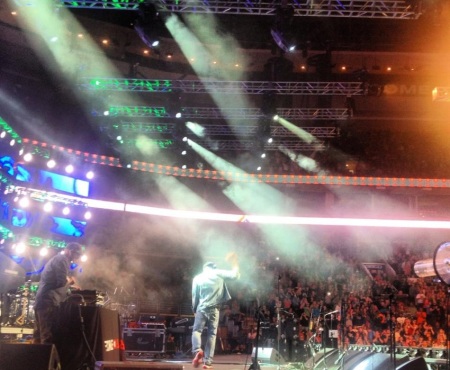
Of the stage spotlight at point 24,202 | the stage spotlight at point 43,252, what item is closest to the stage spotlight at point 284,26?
the stage spotlight at point 24,202

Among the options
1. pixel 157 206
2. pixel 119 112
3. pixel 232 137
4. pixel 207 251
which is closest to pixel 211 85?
pixel 119 112

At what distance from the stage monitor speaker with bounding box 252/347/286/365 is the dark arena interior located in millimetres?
57

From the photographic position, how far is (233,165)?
1788 centimetres

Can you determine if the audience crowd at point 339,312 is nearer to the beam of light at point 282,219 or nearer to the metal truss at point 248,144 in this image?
the beam of light at point 282,219

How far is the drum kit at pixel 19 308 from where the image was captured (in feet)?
29.3

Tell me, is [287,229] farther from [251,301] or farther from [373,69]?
[373,69]

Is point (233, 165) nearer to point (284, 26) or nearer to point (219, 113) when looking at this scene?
point (219, 113)

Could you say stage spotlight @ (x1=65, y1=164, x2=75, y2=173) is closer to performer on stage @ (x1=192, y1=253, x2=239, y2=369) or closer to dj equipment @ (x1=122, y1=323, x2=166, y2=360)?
dj equipment @ (x1=122, y1=323, x2=166, y2=360)

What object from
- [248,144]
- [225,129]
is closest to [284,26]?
[225,129]

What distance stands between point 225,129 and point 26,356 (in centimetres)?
1159

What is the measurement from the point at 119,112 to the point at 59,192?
114 inches

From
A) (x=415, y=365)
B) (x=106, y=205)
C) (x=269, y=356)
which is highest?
(x=106, y=205)

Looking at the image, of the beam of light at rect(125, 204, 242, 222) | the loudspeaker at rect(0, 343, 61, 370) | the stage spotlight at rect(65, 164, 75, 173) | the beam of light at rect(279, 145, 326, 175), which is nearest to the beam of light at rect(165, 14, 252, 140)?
the beam of light at rect(279, 145, 326, 175)

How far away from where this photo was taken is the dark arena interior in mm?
11898
